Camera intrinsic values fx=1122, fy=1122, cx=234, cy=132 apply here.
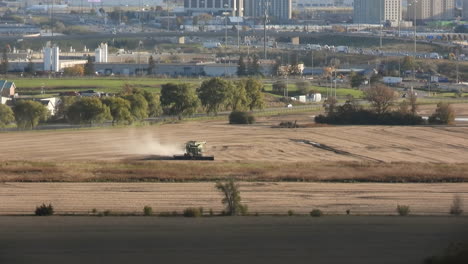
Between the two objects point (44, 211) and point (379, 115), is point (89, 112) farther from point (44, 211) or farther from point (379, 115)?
point (44, 211)

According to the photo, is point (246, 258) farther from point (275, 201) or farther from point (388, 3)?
point (388, 3)

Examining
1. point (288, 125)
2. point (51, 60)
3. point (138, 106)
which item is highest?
point (51, 60)

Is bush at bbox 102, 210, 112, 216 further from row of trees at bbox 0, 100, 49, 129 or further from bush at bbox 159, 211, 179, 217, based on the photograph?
row of trees at bbox 0, 100, 49, 129

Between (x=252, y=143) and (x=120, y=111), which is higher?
(x=120, y=111)

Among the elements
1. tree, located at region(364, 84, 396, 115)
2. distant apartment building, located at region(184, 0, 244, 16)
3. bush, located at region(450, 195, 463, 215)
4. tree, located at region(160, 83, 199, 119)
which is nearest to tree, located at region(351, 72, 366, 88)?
tree, located at region(364, 84, 396, 115)

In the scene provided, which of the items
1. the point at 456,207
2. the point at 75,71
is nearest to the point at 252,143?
the point at 456,207

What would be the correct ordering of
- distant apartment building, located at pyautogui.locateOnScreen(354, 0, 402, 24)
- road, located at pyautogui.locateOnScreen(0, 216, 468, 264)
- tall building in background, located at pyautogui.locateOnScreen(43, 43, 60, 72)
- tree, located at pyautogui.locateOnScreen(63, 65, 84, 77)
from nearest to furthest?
road, located at pyautogui.locateOnScreen(0, 216, 468, 264) < tree, located at pyautogui.locateOnScreen(63, 65, 84, 77) < tall building in background, located at pyautogui.locateOnScreen(43, 43, 60, 72) < distant apartment building, located at pyautogui.locateOnScreen(354, 0, 402, 24)
